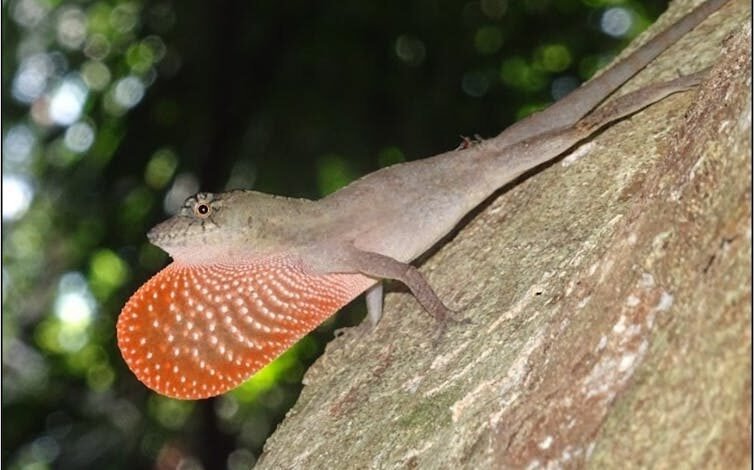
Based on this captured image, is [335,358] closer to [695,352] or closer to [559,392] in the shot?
[559,392]

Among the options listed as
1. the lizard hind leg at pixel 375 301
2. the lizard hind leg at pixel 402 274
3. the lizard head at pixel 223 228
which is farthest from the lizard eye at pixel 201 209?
the lizard hind leg at pixel 375 301

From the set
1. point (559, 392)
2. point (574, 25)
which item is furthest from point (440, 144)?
point (559, 392)

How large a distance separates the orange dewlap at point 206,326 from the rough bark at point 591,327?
23 centimetres

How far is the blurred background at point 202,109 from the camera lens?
4.55 meters

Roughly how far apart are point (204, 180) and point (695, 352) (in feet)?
11.9

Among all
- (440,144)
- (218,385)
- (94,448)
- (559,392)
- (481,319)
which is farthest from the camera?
(94,448)

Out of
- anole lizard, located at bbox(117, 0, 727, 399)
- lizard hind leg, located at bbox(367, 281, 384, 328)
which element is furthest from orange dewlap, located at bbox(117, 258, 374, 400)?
lizard hind leg, located at bbox(367, 281, 384, 328)

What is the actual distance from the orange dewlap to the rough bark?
0.23 metres

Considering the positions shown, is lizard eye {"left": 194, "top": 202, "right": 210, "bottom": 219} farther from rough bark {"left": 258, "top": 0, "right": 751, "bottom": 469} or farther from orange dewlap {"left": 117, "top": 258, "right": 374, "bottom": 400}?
rough bark {"left": 258, "top": 0, "right": 751, "bottom": 469}

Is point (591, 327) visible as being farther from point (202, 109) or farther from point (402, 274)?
point (202, 109)

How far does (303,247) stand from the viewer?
8.62 ft

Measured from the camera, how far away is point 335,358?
2812 mm

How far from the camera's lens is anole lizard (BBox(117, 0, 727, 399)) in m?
2.34

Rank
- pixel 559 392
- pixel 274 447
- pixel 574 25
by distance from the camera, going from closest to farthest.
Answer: pixel 559 392
pixel 274 447
pixel 574 25
